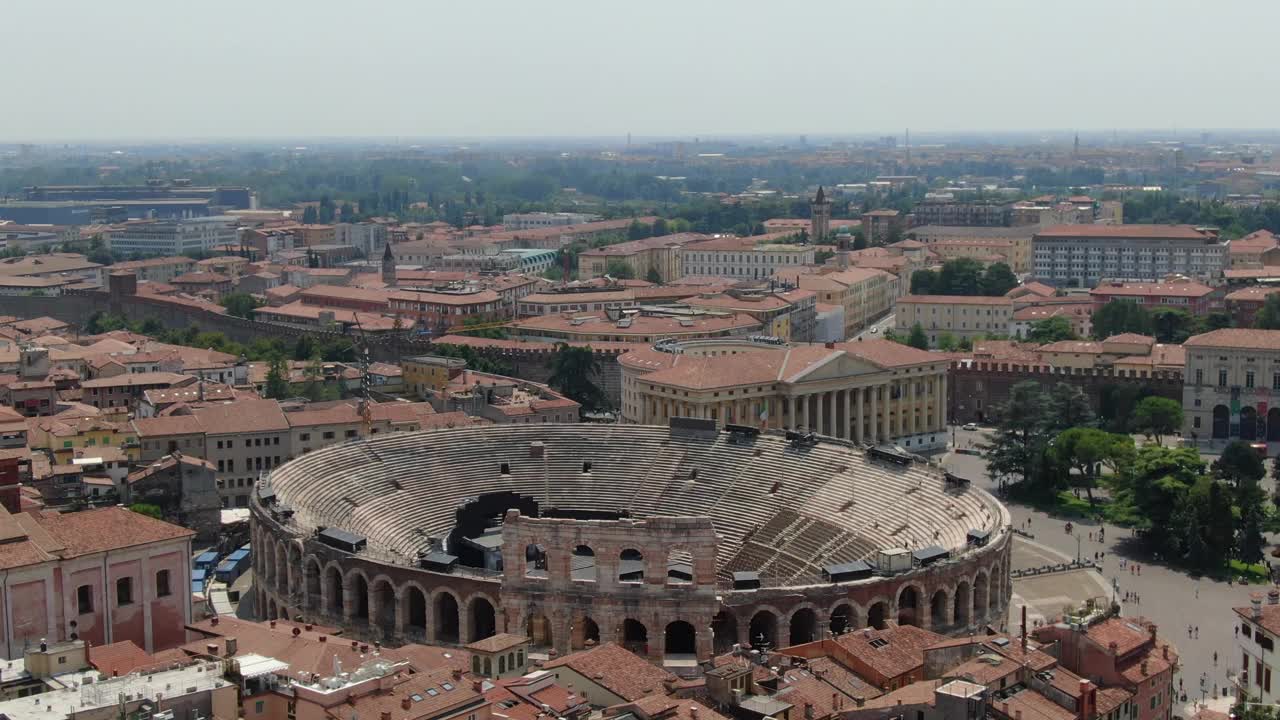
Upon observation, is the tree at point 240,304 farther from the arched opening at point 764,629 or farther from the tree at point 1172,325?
the arched opening at point 764,629

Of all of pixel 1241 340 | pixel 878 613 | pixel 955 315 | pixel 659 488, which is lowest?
pixel 878 613

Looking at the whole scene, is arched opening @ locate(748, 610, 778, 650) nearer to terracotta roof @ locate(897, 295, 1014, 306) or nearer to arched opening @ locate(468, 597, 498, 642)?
arched opening @ locate(468, 597, 498, 642)

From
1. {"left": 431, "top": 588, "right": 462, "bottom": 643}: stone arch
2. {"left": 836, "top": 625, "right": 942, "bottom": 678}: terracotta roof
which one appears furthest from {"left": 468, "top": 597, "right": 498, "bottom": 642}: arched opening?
{"left": 836, "top": 625, "right": 942, "bottom": 678}: terracotta roof

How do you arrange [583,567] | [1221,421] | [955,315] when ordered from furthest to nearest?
[955,315]
[1221,421]
[583,567]

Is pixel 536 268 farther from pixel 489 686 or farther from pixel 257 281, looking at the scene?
pixel 489 686

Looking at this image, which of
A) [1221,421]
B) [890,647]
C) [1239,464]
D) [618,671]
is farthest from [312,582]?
[1221,421]

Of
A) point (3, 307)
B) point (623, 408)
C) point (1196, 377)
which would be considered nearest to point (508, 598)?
point (623, 408)

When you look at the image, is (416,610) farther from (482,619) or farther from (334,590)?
(334,590)
